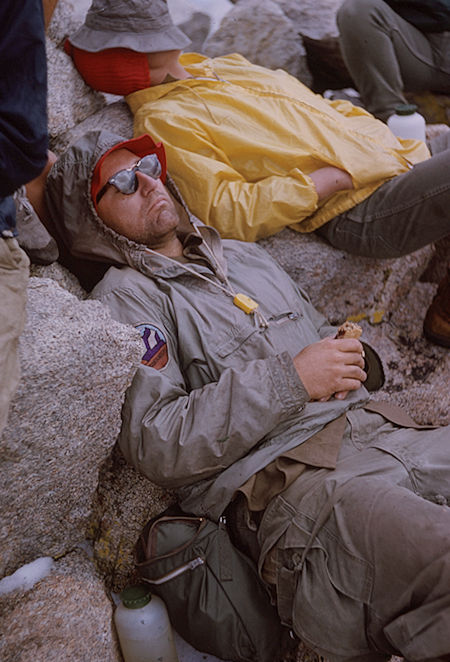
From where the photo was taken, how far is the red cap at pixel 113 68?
337 cm

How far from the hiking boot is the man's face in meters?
0.30

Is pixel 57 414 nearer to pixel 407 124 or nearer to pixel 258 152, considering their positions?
pixel 258 152

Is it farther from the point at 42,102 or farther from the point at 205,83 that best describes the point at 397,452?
the point at 205,83

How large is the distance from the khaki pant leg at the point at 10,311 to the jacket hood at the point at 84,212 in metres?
0.81

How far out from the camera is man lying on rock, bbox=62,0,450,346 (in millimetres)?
3191

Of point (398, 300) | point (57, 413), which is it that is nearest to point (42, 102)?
point (57, 413)

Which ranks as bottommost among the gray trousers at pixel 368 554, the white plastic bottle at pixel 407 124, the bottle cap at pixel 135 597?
the bottle cap at pixel 135 597

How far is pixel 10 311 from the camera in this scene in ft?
5.96

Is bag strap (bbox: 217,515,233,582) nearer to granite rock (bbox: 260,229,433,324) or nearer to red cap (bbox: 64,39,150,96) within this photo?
granite rock (bbox: 260,229,433,324)

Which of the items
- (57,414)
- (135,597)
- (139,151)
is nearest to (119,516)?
(135,597)

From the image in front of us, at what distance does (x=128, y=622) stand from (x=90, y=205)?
1.70 metres

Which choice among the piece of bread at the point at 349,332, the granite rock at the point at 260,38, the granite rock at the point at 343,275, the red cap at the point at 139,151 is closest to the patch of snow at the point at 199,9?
the granite rock at the point at 260,38

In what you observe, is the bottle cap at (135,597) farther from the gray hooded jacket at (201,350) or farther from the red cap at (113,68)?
the red cap at (113,68)

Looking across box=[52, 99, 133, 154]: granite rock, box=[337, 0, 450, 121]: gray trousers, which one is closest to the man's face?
box=[52, 99, 133, 154]: granite rock
